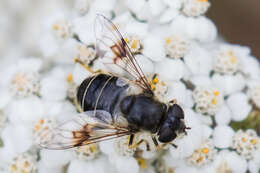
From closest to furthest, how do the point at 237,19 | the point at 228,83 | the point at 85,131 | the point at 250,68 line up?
the point at 85,131 → the point at 228,83 → the point at 250,68 → the point at 237,19

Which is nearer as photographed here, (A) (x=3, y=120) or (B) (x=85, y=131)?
(B) (x=85, y=131)

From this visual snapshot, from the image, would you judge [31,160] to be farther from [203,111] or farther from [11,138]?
[203,111]

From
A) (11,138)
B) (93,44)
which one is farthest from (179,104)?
(11,138)

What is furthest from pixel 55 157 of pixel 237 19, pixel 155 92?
pixel 237 19

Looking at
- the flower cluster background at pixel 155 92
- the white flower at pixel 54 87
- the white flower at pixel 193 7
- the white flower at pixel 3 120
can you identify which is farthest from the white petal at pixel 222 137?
the white flower at pixel 3 120

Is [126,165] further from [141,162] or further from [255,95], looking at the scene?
[255,95]

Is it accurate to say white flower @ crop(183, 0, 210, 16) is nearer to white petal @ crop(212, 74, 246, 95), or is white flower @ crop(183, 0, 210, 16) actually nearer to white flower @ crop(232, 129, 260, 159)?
white petal @ crop(212, 74, 246, 95)
